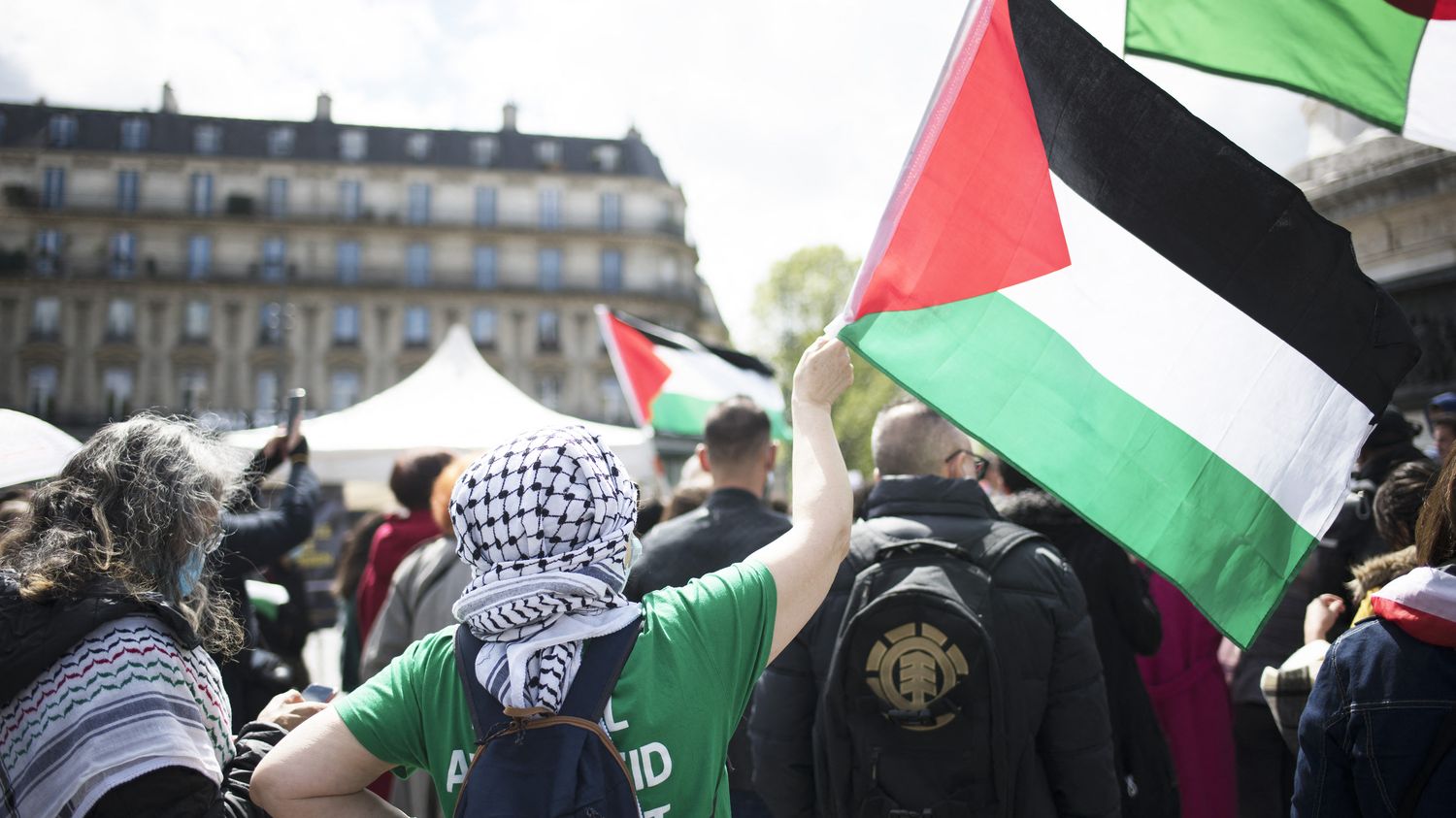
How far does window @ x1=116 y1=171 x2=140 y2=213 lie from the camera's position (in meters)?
46.0

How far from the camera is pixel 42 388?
144 ft

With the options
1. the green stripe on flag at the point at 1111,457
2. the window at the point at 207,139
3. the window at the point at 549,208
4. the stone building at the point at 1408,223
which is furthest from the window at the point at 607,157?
the green stripe on flag at the point at 1111,457

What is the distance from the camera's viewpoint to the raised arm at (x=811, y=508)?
1856 millimetres

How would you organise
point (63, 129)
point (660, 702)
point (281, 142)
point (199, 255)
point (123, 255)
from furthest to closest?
point (281, 142) → point (199, 255) → point (63, 129) → point (123, 255) → point (660, 702)

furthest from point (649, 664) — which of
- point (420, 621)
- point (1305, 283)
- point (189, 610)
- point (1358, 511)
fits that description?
point (1358, 511)

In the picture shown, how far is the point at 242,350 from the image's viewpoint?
45.8 meters

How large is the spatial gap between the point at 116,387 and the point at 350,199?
12848 millimetres

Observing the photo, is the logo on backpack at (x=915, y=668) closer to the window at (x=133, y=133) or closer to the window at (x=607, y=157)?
the window at (x=607, y=157)

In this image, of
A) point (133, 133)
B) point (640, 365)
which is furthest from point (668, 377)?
point (133, 133)

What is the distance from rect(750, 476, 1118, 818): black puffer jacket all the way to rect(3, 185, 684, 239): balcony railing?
47.8 metres

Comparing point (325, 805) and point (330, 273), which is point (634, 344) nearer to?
point (325, 805)

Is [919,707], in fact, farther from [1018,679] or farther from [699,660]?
[699,660]

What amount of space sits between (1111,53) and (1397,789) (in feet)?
5.84

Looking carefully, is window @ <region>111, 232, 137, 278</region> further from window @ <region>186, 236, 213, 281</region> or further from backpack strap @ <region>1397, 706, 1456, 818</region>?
backpack strap @ <region>1397, 706, 1456, 818</region>
